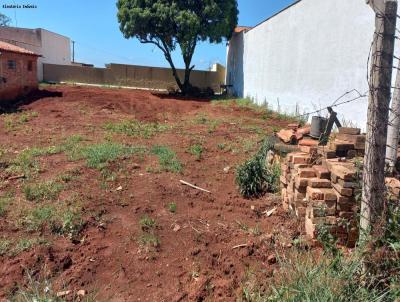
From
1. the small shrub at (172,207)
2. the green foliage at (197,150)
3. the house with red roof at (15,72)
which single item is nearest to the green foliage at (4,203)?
the small shrub at (172,207)

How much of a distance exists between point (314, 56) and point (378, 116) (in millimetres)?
7699

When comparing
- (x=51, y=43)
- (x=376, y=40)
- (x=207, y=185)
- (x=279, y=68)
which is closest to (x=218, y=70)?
(x=51, y=43)

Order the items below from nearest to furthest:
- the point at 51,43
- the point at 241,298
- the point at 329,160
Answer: the point at 241,298 < the point at 329,160 < the point at 51,43

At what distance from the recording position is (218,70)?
27219 millimetres

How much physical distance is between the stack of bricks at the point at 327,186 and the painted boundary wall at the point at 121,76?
21863 mm

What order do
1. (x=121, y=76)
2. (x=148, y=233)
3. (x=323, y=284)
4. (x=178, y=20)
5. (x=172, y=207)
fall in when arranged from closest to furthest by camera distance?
(x=323, y=284) < (x=148, y=233) < (x=172, y=207) < (x=178, y=20) < (x=121, y=76)

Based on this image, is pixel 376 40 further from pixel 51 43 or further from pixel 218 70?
pixel 51 43

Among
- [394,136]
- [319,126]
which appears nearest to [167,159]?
[319,126]

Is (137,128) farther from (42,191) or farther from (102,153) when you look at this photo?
(42,191)

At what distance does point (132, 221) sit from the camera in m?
4.05

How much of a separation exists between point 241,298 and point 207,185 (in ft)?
8.40

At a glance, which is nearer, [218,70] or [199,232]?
[199,232]

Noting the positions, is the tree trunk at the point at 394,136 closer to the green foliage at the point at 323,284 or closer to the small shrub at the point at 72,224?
the green foliage at the point at 323,284

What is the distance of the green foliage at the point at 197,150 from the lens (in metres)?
6.68
